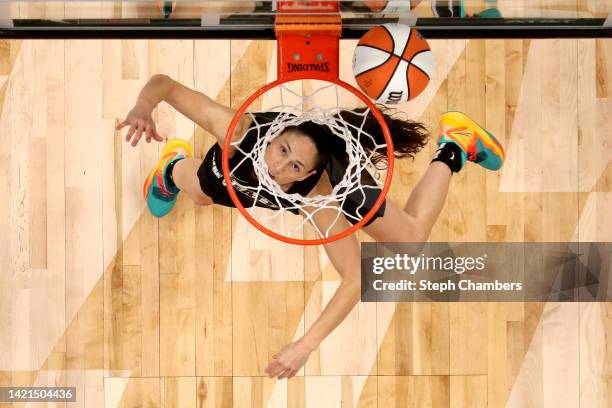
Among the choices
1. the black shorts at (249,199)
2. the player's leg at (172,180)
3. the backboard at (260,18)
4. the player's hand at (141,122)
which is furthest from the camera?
the player's leg at (172,180)

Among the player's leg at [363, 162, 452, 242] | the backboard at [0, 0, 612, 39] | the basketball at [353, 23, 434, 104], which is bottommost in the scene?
the player's leg at [363, 162, 452, 242]

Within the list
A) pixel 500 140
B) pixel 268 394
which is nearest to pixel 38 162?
pixel 268 394

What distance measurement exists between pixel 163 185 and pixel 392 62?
0.90m

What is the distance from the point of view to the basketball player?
7.98 ft

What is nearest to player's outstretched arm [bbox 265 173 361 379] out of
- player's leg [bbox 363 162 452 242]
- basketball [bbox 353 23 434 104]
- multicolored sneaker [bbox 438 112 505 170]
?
player's leg [bbox 363 162 452 242]

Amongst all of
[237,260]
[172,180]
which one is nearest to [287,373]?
[237,260]

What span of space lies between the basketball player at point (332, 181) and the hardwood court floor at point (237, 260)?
6 cm

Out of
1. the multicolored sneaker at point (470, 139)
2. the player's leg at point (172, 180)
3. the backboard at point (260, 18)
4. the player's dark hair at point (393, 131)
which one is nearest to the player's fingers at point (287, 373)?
the player's leg at point (172, 180)

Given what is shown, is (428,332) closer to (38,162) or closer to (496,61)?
(496,61)

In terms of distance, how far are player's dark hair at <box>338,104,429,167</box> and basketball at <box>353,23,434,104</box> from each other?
0.19 meters

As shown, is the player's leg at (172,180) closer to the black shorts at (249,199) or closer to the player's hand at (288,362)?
the black shorts at (249,199)

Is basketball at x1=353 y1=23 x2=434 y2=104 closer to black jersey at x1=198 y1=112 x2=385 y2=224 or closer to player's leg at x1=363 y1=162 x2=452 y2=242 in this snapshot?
black jersey at x1=198 y1=112 x2=385 y2=224

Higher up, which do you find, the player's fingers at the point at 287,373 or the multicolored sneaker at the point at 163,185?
the multicolored sneaker at the point at 163,185

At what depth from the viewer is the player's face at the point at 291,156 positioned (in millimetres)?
2301
